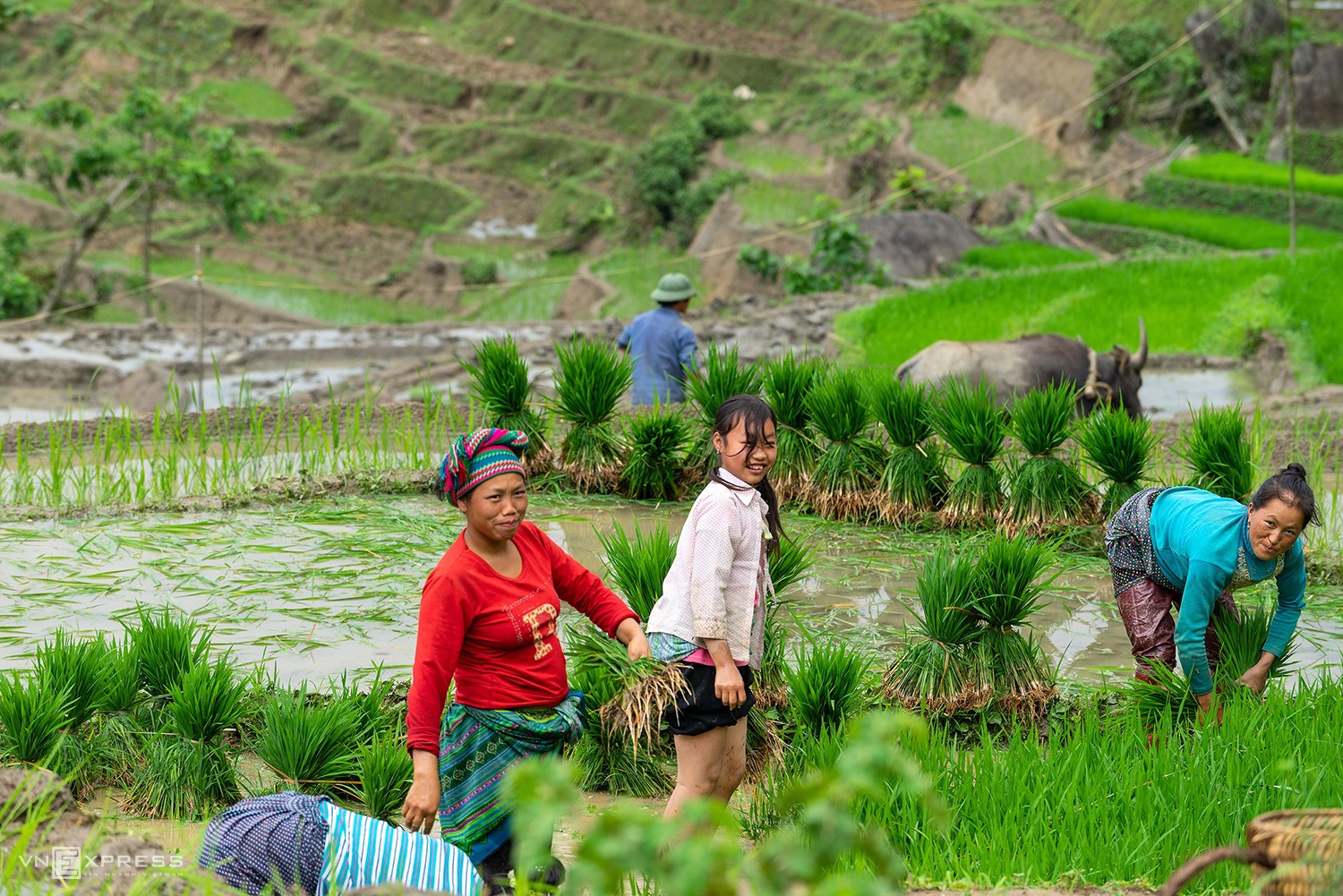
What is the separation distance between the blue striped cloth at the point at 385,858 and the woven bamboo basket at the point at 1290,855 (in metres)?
1.47

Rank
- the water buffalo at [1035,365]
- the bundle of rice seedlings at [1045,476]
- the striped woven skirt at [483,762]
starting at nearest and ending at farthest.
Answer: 1. the striped woven skirt at [483,762]
2. the bundle of rice seedlings at [1045,476]
3. the water buffalo at [1035,365]

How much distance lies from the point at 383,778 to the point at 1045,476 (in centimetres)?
369

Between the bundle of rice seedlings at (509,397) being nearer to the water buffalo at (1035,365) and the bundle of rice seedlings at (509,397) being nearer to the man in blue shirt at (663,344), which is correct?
the man in blue shirt at (663,344)

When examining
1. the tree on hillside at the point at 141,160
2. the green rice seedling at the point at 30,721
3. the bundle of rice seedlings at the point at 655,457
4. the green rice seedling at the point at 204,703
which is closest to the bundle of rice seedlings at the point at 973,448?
the bundle of rice seedlings at the point at 655,457

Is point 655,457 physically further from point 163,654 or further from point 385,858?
point 385,858

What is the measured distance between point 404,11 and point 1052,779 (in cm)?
5166

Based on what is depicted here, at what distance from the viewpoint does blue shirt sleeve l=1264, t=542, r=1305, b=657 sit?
397 centimetres

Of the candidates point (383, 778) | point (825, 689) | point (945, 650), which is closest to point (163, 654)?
point (383, 778)

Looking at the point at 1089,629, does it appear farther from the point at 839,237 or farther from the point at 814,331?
the point at 839,237

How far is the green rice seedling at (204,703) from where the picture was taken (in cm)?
370

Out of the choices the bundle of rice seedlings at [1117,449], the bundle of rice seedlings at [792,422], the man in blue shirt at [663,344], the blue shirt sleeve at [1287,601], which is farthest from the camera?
the man in blue shirt at [663,344]

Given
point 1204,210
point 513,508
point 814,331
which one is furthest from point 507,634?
point 1204,210

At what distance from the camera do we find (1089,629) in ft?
17.3

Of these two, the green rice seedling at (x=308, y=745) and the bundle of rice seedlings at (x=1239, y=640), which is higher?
the bundle of rice seedlings at (x=1239, y=640)
